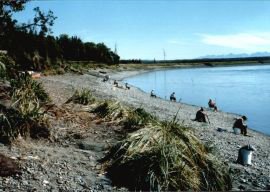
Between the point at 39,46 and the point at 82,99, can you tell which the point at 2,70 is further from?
the point at 39,46

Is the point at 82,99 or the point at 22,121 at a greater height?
the point at 22,121

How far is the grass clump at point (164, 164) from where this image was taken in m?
9.55

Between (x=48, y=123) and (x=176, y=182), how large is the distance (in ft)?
16.7

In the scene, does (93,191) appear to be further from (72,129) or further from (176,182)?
(72,129)

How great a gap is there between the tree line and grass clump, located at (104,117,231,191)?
857cm

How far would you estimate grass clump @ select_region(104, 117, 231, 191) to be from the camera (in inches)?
376

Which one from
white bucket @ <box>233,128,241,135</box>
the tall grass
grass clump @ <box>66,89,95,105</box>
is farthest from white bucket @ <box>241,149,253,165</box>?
the tall grass

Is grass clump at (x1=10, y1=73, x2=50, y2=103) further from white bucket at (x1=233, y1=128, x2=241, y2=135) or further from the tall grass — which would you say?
white bucket at (x1=233, y1=128, x2=241, y2=135)

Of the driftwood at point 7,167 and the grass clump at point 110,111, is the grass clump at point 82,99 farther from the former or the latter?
the driftwood at point 7,167

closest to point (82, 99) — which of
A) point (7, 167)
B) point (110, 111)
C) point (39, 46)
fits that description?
point (110, 111)

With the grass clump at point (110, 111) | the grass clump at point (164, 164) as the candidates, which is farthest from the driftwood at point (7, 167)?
the grass clump at point (110, 111)

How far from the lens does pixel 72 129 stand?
13.4m

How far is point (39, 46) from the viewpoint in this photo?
185 ft

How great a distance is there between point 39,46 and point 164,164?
4958cm
